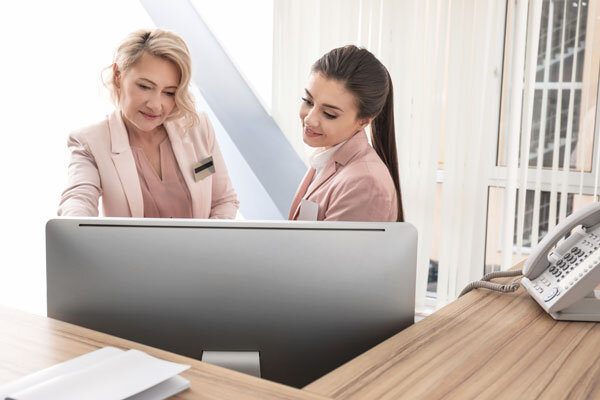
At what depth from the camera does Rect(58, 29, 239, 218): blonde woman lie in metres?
1.99

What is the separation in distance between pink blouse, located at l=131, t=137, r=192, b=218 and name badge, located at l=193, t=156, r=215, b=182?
6 cm

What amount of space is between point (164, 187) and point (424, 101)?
1.97 m

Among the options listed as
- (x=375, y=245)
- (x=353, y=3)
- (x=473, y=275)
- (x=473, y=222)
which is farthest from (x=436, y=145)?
(x=375, y=245)

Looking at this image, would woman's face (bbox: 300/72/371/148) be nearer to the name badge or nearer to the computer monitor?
the name badge

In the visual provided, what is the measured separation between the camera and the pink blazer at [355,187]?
168cm

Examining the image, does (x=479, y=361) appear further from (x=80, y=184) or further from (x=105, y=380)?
(x=80, y=184)

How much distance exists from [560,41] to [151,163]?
7.79 ft

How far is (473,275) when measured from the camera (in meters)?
3.47

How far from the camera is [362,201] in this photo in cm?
168

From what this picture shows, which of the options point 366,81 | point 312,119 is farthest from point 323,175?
point 366,81

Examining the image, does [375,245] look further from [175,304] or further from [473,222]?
[473,222]

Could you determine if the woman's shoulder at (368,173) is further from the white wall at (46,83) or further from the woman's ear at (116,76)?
the white wall at (46,83)

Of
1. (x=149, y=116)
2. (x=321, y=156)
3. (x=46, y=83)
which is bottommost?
(x=321, y=156)

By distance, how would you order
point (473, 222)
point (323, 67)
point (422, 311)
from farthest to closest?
point (422, 311) < point (473, 222) < point (323, 67)
